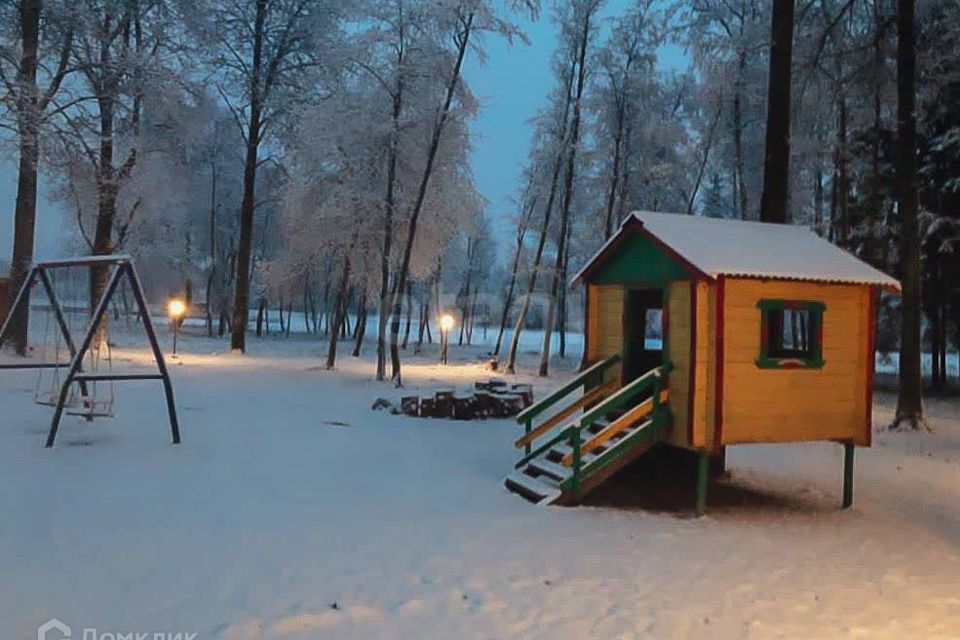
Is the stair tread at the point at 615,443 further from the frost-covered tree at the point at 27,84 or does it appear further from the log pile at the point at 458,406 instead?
the frost-covered tree at the point at 27,84

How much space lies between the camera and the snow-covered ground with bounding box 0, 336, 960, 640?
178 inches

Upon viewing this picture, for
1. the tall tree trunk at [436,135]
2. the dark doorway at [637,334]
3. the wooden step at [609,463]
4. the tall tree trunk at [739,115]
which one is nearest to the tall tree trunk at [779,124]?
the dark doorway at [637,334]

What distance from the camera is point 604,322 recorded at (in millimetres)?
9578

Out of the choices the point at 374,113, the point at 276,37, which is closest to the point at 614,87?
the point at 374,113

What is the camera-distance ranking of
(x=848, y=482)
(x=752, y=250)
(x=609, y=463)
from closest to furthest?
(x=609, y=463)
(x=752, y=250)
(x=848, y=482)

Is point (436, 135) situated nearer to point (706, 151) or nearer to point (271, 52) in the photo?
point (271, 52)

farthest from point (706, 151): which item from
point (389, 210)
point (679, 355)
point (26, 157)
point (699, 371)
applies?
point (26, 157)

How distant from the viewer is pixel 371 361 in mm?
26344

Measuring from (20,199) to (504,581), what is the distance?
54.8 feet

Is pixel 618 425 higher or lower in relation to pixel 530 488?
higher

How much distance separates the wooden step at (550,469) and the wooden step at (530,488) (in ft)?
0.41

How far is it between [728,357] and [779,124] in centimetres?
511

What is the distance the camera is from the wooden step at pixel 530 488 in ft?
24.9

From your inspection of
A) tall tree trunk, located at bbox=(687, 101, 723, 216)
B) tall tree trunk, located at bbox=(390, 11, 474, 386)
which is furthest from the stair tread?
tall tree trunk, located at bbox=(687, 101, 723, 216)
